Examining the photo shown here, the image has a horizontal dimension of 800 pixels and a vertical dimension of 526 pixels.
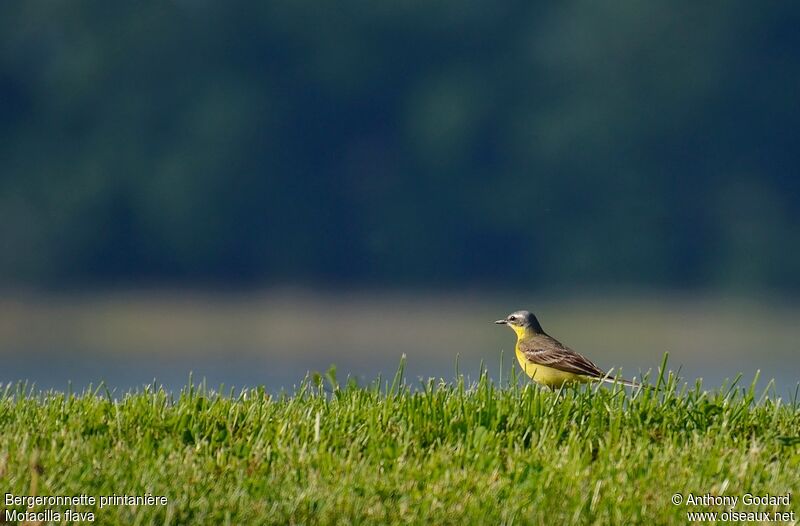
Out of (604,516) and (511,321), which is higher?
(511,321)

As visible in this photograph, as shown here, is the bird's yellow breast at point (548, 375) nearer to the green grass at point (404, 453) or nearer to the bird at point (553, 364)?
the bird at point (553, 364)

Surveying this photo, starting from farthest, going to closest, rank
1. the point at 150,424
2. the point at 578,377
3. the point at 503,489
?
1. the point at 578,377
2. the point at 150,424
3. the point at 503,489

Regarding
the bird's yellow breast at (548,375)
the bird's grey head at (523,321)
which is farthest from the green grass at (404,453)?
the bird's grey head at (523,321)

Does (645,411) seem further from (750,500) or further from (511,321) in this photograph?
(511,321)

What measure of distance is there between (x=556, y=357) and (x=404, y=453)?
2.78 meters

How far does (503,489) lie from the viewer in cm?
672

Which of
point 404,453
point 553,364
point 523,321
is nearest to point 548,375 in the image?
point 553,364

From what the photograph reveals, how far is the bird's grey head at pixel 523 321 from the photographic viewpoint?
417 inches

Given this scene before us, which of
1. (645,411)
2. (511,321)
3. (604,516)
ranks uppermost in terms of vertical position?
(511,321)

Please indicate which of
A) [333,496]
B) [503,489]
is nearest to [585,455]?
[503,489]

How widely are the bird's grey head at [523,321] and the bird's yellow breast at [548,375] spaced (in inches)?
25.8

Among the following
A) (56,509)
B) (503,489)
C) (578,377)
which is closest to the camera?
(56,509)

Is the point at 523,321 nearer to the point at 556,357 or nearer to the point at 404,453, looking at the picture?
the point at 556,357

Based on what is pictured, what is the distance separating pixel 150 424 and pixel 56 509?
198 centimetres
